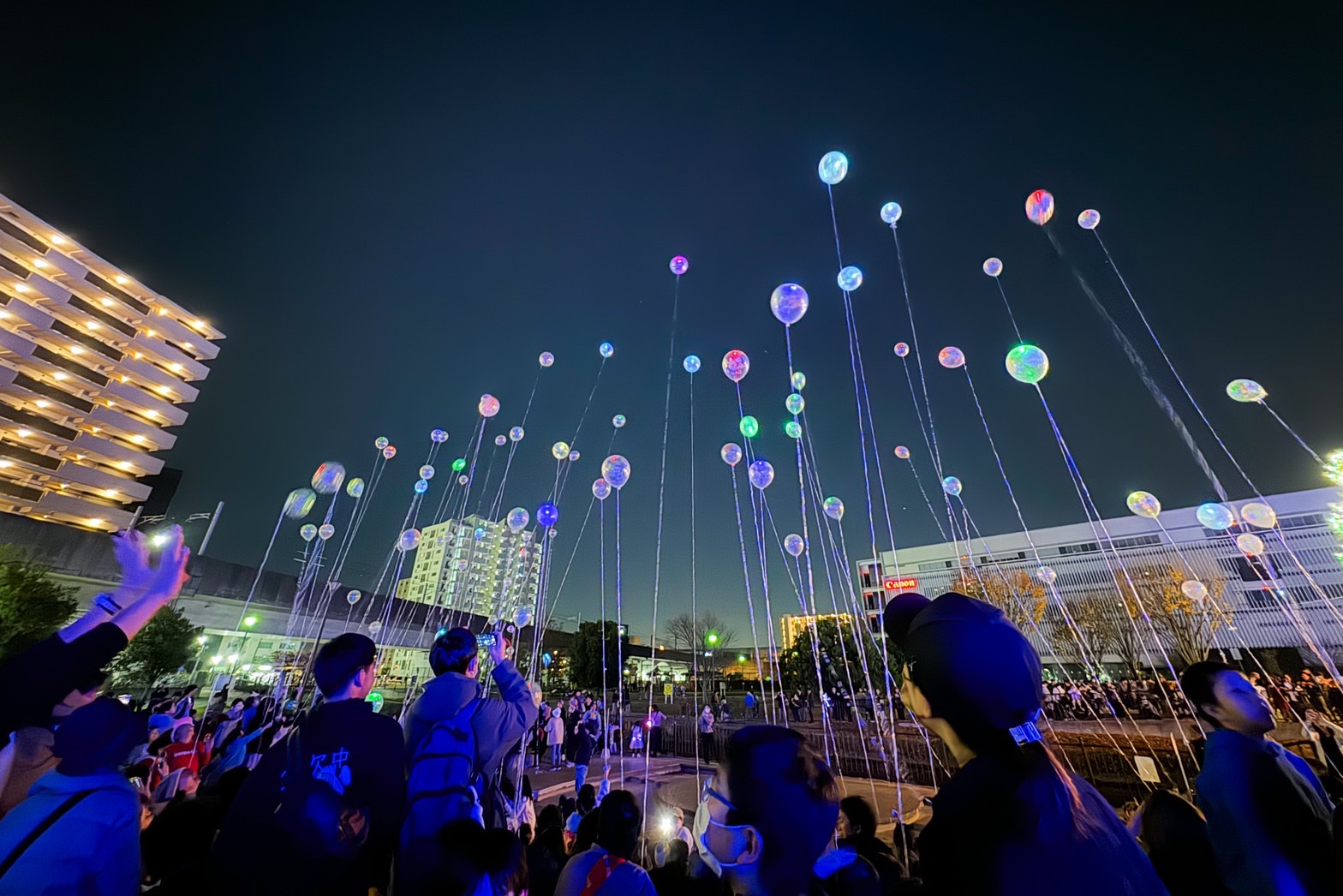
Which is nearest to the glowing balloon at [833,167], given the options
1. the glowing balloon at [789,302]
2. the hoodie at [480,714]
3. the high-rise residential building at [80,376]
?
the glowing balloon at [789,302]

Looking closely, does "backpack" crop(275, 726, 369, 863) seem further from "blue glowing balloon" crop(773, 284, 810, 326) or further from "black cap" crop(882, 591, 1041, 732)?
"blue glowing balloon" crop(773, 284, 810, 326)

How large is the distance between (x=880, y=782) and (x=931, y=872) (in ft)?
44.8

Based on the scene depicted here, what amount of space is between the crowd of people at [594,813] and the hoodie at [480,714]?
11 millimetres

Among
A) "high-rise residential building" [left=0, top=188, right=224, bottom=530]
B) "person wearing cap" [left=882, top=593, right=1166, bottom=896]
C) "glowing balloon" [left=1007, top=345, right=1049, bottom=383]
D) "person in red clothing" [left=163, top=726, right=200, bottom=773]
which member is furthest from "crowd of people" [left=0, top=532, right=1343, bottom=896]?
"high-rise residential building" [left=0, top=188, right=224, bottom=530]

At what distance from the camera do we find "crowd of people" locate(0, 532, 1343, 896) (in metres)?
1.05

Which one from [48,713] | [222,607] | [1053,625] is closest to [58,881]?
[48,713]

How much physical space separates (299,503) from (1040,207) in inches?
756

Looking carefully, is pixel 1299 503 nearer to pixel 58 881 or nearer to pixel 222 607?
pixel 58 881

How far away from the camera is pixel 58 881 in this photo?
4.91 ft

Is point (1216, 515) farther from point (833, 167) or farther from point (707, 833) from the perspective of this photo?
point (707, 833)

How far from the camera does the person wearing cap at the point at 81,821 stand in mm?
1492

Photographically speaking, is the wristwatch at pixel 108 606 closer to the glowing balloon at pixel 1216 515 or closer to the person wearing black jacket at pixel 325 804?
the person wearing black jacket at pixel 325 804

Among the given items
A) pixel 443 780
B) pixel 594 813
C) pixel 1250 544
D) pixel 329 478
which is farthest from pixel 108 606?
pixel 1250 544

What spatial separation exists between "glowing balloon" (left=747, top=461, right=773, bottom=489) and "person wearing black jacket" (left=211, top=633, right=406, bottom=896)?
8.19 metres
